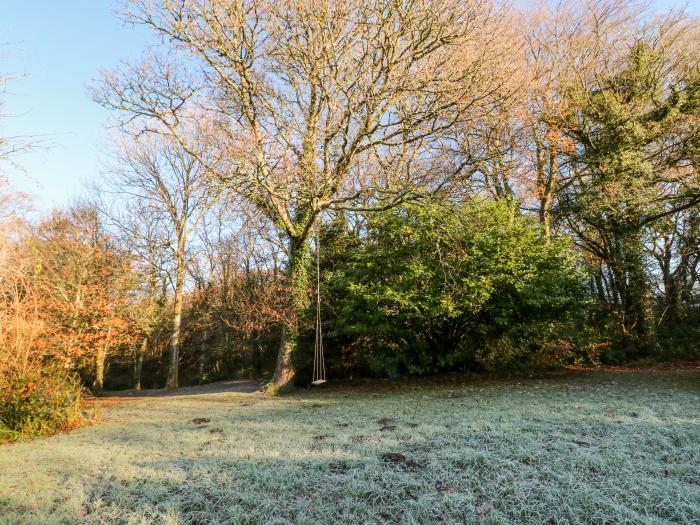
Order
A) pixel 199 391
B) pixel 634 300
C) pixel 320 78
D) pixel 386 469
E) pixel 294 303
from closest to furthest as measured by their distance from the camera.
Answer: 1. pixel 386 469
2. pixel 320 78
3. pixel 294 303
4. pixel 634 300
5. pixel 199 391

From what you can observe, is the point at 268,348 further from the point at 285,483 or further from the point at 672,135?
the point at 672,135

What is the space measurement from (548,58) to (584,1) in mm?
1990

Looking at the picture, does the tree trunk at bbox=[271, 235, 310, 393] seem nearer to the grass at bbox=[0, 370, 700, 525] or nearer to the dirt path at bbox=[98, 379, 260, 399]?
the dirt path at bbox=[98, 379, 260, 399]

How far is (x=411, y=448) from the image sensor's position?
4.18 m

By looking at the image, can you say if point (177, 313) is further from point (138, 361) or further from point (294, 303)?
point (138, 361)

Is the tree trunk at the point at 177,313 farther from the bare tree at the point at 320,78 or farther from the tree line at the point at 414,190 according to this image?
the bare tree at the point at 320,78

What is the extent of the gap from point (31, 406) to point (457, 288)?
8.50 metres

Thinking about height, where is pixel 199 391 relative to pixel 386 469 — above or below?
below

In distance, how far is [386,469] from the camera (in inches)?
140

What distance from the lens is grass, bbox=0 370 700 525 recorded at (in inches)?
113

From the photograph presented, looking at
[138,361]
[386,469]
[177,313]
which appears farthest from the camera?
[138,361]

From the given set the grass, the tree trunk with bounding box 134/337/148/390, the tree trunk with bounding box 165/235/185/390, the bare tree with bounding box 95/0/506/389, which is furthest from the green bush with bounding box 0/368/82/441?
the tree trunk with bounding box 134/337/148/390

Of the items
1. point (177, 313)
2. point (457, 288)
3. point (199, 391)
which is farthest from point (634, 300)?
point (177, 313)

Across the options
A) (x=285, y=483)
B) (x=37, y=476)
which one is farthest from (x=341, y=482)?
(x=37, y=476)
